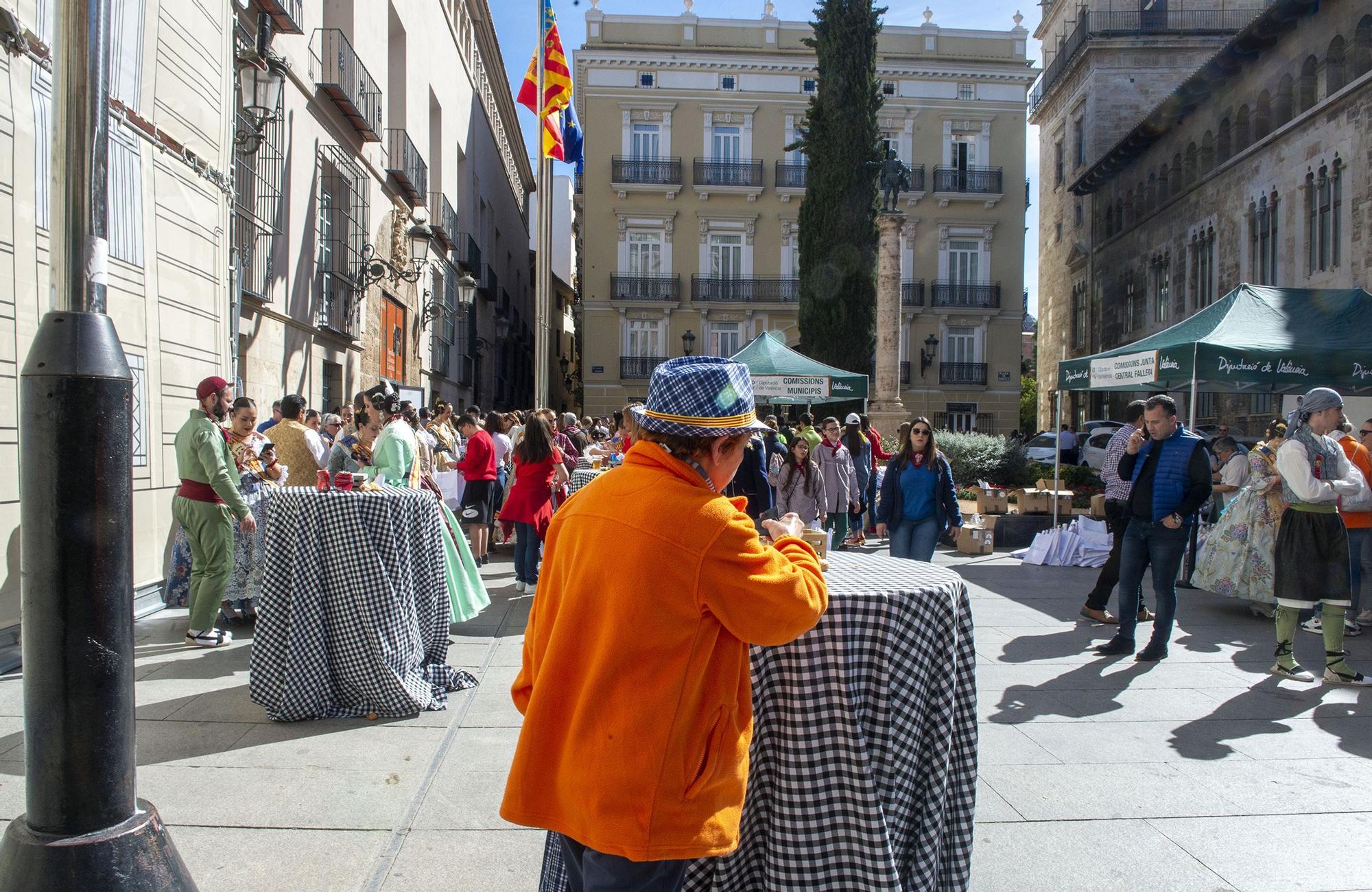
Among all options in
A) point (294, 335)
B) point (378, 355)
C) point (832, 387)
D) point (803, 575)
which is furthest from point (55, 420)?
point (378, 355)

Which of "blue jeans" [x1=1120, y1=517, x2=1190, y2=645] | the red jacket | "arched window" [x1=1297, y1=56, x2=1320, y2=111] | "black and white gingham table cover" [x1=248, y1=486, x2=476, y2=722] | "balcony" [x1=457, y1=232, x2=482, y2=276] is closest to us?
"black and white gingham table cover" [x1=248, y1=486, x2=476, y2=722]

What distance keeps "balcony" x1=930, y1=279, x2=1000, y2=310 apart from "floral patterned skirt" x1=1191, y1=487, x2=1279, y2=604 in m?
27.8

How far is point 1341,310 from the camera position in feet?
35.9

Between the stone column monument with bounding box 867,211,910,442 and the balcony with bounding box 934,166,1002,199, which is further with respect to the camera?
the balcony with bounding box 934,166,1002,199

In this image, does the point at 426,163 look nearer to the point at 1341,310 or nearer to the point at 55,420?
the point at 1341,310

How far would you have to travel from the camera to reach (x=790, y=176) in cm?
3528

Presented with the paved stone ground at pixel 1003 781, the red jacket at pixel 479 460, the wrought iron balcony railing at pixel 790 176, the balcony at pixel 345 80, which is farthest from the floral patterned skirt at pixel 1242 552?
the wrought iron balcony railing at pixel 790 176

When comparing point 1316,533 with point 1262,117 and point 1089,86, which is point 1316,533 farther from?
point 1089,86

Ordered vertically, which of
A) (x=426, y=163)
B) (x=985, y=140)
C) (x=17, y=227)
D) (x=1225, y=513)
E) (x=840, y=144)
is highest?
(x=985, y=140)

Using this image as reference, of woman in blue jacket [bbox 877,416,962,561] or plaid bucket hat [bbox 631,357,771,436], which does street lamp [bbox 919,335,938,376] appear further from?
plaid bucket hat [bbox 631,357,771,436]

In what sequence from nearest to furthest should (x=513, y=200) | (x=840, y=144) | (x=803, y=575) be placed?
A: (x=803, y=575) → (x=840, y=144) → (x=513, y=200)

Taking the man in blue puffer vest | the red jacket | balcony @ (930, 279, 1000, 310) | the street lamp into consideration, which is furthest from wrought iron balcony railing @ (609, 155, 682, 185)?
the man in blue puffer vest

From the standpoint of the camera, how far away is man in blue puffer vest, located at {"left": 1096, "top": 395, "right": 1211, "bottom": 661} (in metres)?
6.54

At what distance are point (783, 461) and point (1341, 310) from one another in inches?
256
